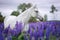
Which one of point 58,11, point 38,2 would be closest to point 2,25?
point 38,2

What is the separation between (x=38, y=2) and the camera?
1.76 m

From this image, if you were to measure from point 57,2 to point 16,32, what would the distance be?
87 cm

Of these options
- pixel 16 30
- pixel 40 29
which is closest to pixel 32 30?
pixel 40 29

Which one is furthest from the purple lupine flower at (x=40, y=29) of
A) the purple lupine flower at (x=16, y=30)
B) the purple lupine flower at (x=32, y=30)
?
the purple lupine flower at (x=16, y=30)

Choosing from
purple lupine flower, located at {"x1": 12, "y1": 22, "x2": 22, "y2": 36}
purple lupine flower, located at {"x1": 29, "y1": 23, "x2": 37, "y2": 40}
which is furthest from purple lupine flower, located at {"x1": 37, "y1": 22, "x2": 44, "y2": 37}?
Result: purple lupine flower, located at {"x1": 12, "y1": 22, "x2": 22, "y2": 36}

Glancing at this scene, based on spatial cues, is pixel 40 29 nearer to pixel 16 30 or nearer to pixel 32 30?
pixel 32 30

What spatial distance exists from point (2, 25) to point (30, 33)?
1.60 feet

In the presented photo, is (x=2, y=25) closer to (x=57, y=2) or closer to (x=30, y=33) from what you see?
(x=30, y=33)

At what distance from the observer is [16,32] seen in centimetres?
170

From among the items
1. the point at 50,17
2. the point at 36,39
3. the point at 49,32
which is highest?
the point at 50,17

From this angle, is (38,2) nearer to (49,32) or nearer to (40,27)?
(40,27)

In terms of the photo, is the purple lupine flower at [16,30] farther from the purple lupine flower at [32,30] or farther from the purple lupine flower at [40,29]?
the purple lupine flower at [40,29]

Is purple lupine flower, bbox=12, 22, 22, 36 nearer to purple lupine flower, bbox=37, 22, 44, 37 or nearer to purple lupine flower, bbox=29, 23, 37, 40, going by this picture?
purple lupine flower, bbox=29, 23, 37, 40

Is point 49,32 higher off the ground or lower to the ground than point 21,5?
lower
